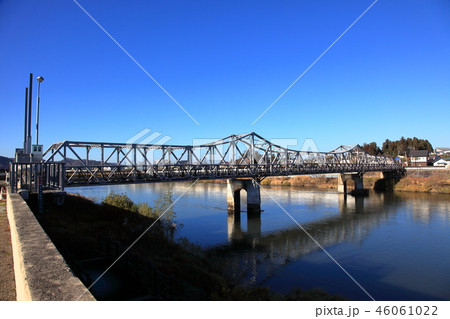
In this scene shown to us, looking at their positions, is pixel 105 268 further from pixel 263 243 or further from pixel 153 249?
pixel 263 243

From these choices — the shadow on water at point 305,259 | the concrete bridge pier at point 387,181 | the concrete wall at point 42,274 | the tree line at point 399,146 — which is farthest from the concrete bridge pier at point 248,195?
the tree line at point 399,146

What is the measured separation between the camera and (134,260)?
12602 mm

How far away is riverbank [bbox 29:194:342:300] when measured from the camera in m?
10.8

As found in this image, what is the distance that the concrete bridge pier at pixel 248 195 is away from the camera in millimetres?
39475

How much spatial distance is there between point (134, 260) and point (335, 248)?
17.1 m

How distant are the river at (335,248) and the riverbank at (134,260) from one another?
2.32 meters

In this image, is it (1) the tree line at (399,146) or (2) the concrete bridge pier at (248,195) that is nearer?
(2) the concrete bridge pier at (248,195)

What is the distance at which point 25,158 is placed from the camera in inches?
801

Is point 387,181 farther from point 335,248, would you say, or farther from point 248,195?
point 335,248

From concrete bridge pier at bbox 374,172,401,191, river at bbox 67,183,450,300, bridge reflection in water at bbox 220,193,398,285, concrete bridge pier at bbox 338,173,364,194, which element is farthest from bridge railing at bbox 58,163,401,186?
concrete bridge pier at bbox 374,172,401,191

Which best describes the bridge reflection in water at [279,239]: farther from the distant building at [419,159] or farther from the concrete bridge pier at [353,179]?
the distant building at [419,159]

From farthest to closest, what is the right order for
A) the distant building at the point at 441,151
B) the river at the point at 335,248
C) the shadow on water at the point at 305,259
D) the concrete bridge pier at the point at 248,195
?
1. the distant building at the point at 441,151
2. the concrete bridge pier at the point at 248,195
3. the river at the point at 335,248
4. the shadow on water at the point at 305,259

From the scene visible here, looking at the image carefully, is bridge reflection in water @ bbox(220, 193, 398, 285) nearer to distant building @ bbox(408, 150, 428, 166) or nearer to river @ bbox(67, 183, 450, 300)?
river @ bbox(67, 183, 450, 300)
